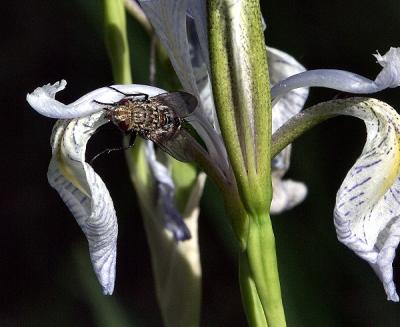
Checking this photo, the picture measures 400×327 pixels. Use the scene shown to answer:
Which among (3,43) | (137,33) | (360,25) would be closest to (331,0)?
(360,25)

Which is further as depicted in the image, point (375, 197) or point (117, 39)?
point (117, 39)

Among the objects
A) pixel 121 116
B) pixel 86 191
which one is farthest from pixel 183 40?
pixel 86 191

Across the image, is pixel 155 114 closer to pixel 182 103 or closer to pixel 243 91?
pixel 182 103

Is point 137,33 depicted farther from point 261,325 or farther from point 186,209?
point 261,325

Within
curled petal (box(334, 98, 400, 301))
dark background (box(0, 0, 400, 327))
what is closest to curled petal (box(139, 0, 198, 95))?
curled petal (box(334, 98, 400, 301))

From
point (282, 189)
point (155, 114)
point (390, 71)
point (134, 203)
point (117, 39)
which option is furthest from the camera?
point (134, 203)

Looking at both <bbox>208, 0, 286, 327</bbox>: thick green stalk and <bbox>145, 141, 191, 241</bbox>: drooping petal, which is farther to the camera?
<bbox>145, 141, 191, 241</bbox>: drooping petal

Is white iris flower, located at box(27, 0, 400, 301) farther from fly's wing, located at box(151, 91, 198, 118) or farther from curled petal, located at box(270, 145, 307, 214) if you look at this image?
curled petal, located at box(270, 145, 307, 214)
